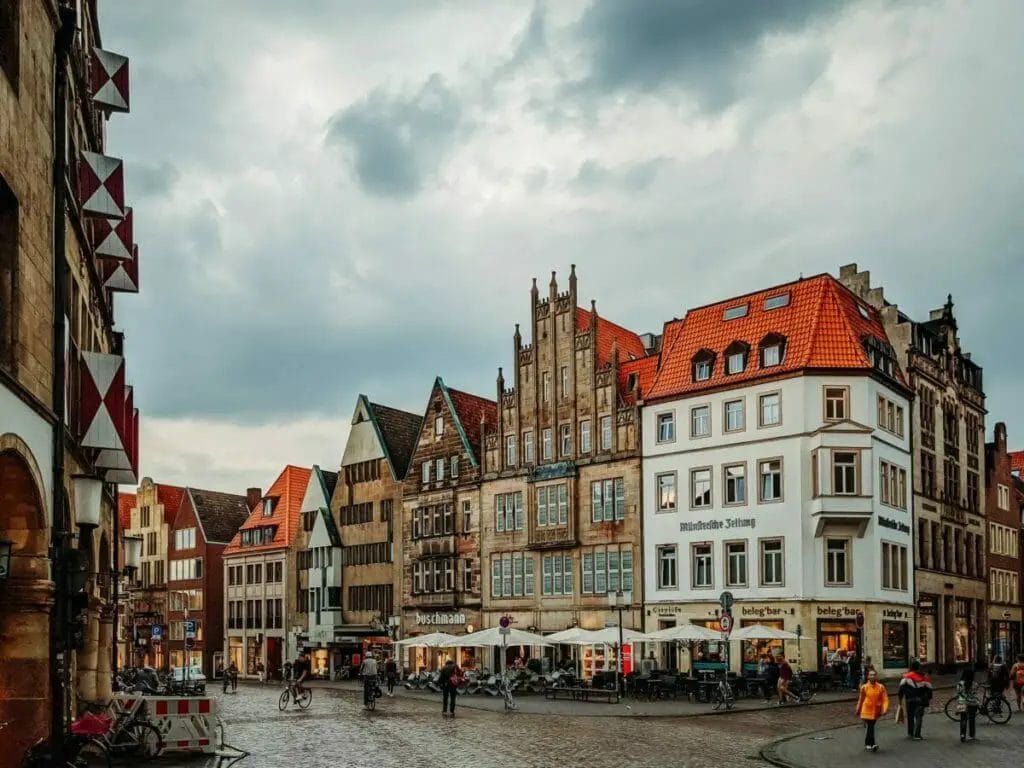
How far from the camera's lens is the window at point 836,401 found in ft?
172

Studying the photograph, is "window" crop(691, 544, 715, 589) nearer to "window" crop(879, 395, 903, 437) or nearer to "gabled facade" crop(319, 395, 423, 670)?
"window" crop(879, 395, 903, 437)

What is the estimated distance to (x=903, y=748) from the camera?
25.5 metres

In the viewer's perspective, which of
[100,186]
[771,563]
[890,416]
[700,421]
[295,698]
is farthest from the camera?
[700,421]

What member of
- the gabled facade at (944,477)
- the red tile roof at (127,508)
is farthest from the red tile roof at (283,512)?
the gabled facade at (944,477)

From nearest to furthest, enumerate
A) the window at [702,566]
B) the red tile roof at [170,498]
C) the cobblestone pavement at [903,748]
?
the cobblestone pavement at [903,748]
the window at [702,566]
the red tile roof at [170,498]

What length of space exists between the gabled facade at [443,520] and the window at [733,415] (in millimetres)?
15914

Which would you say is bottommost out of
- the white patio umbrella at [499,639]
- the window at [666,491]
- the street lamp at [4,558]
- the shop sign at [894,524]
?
the white patio umbrella at [499,639]

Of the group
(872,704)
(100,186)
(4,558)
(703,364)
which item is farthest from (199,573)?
(4,558)

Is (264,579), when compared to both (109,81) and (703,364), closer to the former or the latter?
(703,364)

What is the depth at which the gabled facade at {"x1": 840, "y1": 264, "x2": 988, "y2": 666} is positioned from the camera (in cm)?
5788

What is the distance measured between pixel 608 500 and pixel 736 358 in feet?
30.9

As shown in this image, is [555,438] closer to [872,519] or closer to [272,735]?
[872,519]

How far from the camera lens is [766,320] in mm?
56281

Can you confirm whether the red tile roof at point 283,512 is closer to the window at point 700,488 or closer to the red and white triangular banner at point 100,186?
the window at point 700,488
